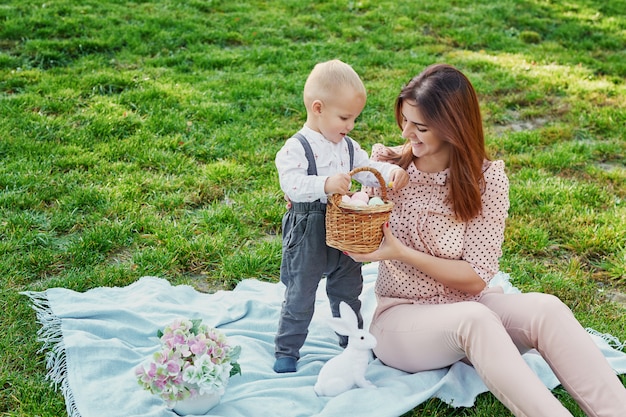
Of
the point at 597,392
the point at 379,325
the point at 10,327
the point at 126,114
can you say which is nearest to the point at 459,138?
the point at 379,325

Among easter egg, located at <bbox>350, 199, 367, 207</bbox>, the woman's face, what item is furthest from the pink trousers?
the woman's face

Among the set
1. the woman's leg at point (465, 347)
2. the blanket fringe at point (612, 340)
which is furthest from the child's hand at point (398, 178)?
the blanket fringe at point (612, 340)

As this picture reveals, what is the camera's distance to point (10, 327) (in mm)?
3330

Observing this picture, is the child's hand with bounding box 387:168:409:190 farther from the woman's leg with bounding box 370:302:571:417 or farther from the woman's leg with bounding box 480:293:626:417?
the woman's leg with bounding box 480:293:626:417

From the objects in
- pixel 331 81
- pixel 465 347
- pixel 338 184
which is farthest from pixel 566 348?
pixel 331 81

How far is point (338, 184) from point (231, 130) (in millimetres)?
3168

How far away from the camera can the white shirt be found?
273cm

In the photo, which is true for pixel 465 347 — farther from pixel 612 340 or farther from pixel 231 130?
pixel 231 130

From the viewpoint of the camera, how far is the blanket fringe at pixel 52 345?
289 cm

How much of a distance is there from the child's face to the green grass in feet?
4.05

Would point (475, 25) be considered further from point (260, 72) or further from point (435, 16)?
point (260, 72)

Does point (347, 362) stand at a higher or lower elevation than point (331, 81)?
lower

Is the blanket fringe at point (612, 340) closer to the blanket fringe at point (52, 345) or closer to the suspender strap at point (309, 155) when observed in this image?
the suspender strap at point (309, 155)

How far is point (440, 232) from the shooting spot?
3.02m
